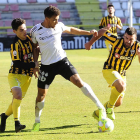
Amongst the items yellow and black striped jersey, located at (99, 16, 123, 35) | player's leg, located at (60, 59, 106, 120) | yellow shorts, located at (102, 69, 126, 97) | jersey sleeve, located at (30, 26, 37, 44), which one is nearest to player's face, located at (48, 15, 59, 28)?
jersey sleeve, located at (30, 26, 37, 44)

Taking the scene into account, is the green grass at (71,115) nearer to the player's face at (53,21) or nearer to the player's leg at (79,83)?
the player's leg at (79,83)

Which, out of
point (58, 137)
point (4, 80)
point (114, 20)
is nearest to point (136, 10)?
point (114, 20)

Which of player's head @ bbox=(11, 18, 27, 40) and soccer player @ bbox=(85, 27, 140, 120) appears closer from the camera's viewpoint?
player's head @ bbox=(11, 18, 27, 40)

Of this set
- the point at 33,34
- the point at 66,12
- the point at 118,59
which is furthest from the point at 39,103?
the point at 66,12

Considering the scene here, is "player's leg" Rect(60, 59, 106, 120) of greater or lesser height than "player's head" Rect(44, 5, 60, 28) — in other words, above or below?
below

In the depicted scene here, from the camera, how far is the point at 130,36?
5.89m

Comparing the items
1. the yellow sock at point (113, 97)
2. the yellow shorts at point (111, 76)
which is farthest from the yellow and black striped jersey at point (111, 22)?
the yellow sock at point (113, 97)

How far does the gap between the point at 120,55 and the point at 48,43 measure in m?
1.44

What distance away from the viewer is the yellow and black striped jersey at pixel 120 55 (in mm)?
6102

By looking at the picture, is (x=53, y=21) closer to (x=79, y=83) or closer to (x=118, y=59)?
(x=79, y=83)

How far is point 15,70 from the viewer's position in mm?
5703

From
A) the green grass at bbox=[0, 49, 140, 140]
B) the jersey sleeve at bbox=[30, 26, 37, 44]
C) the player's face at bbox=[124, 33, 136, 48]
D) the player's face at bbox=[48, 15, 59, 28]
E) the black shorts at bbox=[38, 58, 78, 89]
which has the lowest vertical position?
the green grass at bbox=[0, 49, 140, 140]

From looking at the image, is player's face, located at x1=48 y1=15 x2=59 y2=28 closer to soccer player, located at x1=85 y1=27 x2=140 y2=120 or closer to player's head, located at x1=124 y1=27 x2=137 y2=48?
soccer player, located at x1=85 y1=27 x2=140 y2=120

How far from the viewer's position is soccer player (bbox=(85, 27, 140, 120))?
5973mm
